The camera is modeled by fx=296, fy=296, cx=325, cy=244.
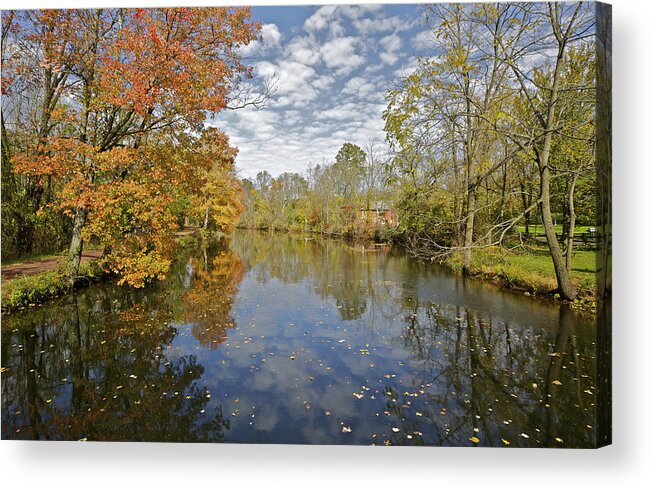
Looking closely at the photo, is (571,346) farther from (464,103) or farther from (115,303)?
(115,303)

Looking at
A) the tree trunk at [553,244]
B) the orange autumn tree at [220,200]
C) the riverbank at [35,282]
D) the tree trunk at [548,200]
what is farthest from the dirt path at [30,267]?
the tree trunk at [553,244]

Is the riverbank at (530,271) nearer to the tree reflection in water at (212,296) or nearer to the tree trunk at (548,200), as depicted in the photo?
the tree trunk at (548,200)

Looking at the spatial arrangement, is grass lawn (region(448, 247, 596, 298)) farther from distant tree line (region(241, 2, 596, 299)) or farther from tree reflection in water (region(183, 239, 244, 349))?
tree reflection in water (region(183, 239, 244, 349))

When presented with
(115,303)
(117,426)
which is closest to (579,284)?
(117,426)

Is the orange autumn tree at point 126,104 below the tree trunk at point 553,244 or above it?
above

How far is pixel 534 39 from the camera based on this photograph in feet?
12.9

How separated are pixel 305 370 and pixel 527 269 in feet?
15.1

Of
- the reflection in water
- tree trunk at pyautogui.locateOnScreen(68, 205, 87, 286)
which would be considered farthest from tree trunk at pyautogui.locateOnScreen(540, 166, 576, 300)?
tree trunk at pyautogui.locateOnScreen(68, 205, 87, 286)

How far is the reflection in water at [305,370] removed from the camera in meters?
2.89

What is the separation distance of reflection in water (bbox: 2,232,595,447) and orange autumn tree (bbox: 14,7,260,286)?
5.42 feet

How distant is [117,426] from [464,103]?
20.8ft

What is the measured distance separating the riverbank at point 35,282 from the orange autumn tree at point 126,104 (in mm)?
406

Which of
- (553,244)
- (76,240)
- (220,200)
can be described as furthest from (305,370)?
(220,200)

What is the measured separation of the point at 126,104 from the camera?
4.82m
